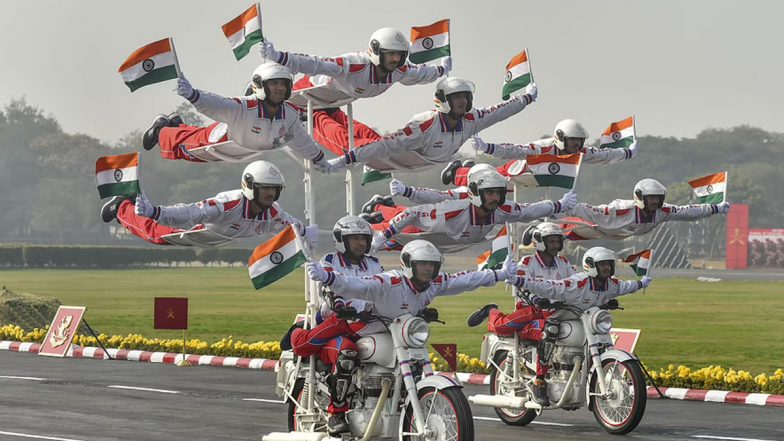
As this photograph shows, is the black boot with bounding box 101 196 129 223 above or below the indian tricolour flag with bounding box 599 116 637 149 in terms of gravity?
below

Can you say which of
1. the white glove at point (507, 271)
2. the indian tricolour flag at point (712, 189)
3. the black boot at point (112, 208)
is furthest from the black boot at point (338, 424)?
the indian tricolour flag at point (712, 189)

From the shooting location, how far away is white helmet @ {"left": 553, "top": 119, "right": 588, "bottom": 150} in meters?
17.4

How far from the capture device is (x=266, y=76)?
1459 cm

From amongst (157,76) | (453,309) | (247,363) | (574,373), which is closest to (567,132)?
(574,373)

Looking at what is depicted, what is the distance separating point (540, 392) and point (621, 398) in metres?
1.07

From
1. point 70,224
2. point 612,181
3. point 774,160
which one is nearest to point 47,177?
point 70,224

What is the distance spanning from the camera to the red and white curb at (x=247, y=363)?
16828mm

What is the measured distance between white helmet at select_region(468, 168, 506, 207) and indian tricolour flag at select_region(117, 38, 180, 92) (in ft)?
11.7

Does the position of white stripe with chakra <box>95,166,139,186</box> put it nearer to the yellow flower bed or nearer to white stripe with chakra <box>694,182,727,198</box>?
the yellow flower bed

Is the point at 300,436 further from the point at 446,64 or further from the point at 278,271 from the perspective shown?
the point at 446,64

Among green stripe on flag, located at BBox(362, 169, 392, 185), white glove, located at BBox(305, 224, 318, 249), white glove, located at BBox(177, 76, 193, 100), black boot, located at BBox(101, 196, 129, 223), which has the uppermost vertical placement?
white glove, located at BBox(177, 76, 193, 100)

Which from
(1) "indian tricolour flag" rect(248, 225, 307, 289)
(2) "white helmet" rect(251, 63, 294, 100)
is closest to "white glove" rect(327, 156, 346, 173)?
(2) "white helmet" rect(251, 63, 294, 100)

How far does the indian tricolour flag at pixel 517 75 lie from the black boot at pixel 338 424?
24.0ft

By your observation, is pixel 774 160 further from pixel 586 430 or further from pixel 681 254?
pixel 586 430
